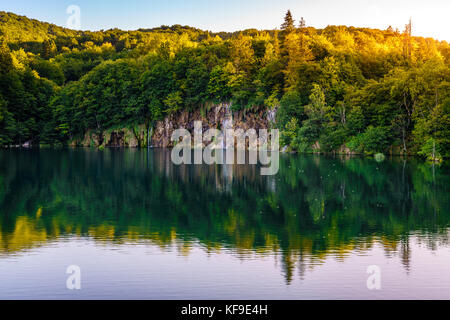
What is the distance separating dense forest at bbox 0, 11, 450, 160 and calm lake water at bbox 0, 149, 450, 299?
2752cm

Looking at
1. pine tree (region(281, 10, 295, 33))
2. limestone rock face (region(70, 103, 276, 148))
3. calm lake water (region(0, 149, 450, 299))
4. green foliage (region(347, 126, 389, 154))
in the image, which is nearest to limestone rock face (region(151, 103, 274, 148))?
limestone rock face (region(70, 103, 276, 148))

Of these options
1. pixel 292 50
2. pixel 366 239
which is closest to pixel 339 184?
pixel 366 239

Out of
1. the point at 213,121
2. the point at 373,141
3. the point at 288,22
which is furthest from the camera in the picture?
the point at 213,121

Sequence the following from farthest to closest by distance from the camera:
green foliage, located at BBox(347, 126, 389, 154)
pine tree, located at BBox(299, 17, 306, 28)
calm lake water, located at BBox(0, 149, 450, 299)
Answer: pine tree, located at BBox(299, 17, 306, 28) → green foliage, located at BBox(347, 126, 389, 154) → calm lake water, located at BBox(0, 149, 450, 299)

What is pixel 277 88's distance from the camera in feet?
255

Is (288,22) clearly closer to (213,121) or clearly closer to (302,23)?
(302,23)

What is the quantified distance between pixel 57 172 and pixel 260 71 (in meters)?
50.7

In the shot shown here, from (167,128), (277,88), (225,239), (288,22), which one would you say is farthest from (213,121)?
(225,239)

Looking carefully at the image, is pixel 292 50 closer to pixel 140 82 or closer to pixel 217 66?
pixel 217 66

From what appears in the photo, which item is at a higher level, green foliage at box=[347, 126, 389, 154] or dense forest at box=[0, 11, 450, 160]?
dense forest at box=[0, 11, 450, 160]

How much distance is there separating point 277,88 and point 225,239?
63.5 metres

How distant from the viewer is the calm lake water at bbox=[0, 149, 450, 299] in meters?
11.5

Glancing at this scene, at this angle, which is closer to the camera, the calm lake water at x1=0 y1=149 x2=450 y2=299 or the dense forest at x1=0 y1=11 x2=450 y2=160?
the calm lake water at x1=0 y1=149 x2=450 y2=299

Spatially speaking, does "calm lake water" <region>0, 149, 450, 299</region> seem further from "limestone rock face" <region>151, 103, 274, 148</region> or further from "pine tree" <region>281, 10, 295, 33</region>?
"pine tree" <region>281, 10, 295, 33</region>
